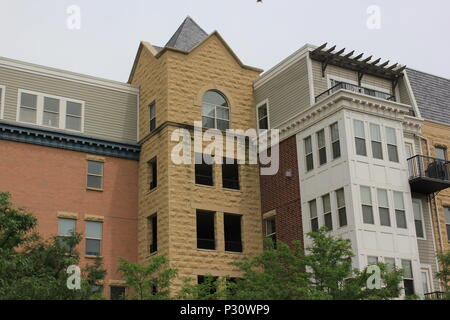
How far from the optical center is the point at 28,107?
38.8 metres

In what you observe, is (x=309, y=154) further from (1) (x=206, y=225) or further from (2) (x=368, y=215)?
(1) (x=206, y=225)

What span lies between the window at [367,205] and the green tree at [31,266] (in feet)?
41.0

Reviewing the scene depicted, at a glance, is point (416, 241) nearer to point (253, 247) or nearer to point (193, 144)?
point (253, 247)

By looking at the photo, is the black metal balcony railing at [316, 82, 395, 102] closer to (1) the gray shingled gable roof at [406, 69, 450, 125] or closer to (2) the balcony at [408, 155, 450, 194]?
(1) the gray shingled gable roof at [406, 69, 450, 125]

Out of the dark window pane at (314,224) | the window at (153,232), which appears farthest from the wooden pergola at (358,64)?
the window at (153,232)

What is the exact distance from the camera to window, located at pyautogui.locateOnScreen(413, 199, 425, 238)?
36.2 metres

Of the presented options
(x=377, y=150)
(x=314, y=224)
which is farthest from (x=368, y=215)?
(x=377, y=150)

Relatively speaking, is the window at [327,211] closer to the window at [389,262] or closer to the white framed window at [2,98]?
the window at [389,262]

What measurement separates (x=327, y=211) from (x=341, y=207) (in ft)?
3.39

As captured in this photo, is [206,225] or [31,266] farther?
[206,225]

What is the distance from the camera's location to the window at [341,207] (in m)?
33.9

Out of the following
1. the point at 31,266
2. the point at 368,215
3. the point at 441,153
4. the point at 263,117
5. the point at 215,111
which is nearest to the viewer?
the point at 31,266

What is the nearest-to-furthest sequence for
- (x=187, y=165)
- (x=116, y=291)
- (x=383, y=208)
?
(x=383, y=208), (x=116, y=291), (x=187, y=165)
